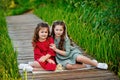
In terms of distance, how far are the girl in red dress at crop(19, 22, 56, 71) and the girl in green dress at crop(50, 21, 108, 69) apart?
94mm

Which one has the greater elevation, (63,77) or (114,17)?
(114,17)

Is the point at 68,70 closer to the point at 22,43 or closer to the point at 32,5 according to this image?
the point at 22,43

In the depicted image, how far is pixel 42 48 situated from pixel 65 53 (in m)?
0.37

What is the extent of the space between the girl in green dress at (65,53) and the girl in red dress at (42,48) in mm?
94

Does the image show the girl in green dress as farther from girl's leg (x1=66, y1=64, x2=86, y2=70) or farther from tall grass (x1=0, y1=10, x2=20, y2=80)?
tall grass (x1=0, y1=10, x2=20, y2=80)

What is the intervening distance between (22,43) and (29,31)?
6.87 feet

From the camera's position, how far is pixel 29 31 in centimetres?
1091

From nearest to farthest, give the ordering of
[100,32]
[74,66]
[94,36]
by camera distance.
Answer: [74,66]
[94,36]
[100,32]

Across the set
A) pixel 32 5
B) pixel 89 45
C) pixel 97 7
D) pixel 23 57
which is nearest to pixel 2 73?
pixel 23 57

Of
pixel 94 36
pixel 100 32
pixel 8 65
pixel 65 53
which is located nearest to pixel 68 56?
pixel 65 53

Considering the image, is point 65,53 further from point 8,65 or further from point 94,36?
point 94,36

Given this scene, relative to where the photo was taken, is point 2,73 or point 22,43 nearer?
point 2,73

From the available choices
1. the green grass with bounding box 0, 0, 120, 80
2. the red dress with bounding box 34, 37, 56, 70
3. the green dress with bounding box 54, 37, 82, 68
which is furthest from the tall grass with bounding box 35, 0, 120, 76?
the red dress with bounding box 34, 37, 56, 70

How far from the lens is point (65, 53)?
6.33 meters
